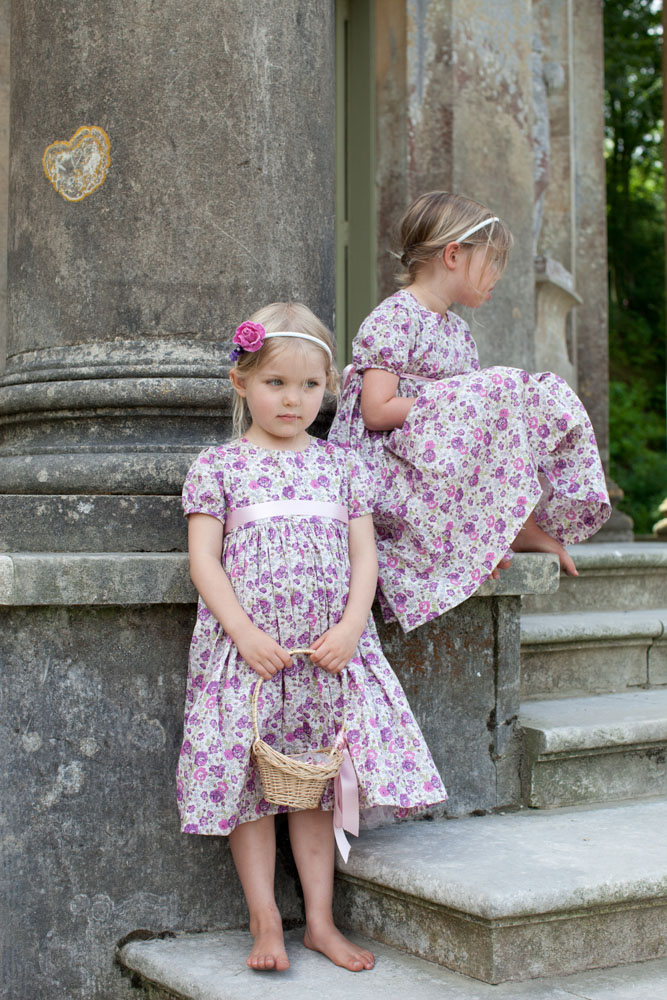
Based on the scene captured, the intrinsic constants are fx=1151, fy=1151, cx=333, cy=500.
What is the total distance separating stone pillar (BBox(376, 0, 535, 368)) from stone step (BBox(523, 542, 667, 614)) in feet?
4.21

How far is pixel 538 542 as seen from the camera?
9.41 ft

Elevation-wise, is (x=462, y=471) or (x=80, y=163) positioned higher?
(x=80, y=163)

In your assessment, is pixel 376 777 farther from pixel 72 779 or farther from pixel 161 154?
pixel 161 154

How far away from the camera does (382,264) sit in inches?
205

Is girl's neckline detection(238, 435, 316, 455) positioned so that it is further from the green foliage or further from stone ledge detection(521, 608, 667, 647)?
the green foliage

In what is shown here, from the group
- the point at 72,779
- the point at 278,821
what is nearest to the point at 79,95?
the point at 72,779

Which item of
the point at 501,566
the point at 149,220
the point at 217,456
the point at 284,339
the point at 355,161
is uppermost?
the point at 355,161

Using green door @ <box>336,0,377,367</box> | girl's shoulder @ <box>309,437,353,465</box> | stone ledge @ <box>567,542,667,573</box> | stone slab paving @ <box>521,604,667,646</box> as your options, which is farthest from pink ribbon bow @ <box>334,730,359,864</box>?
green door @ <box>336,0,377,367</box>

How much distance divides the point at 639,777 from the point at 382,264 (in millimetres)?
2955

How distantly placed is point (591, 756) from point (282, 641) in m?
0.94

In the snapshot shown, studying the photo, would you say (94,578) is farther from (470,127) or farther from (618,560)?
(470,127)

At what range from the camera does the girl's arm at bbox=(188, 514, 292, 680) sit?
2.25 m

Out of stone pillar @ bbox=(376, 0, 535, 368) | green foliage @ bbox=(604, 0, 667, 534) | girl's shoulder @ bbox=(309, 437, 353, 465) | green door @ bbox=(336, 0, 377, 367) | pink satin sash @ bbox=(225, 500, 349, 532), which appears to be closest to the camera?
pink satin sash @ bbox=(225, 500, 349, 532)

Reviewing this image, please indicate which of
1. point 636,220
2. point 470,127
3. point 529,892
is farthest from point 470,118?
point 636,220
